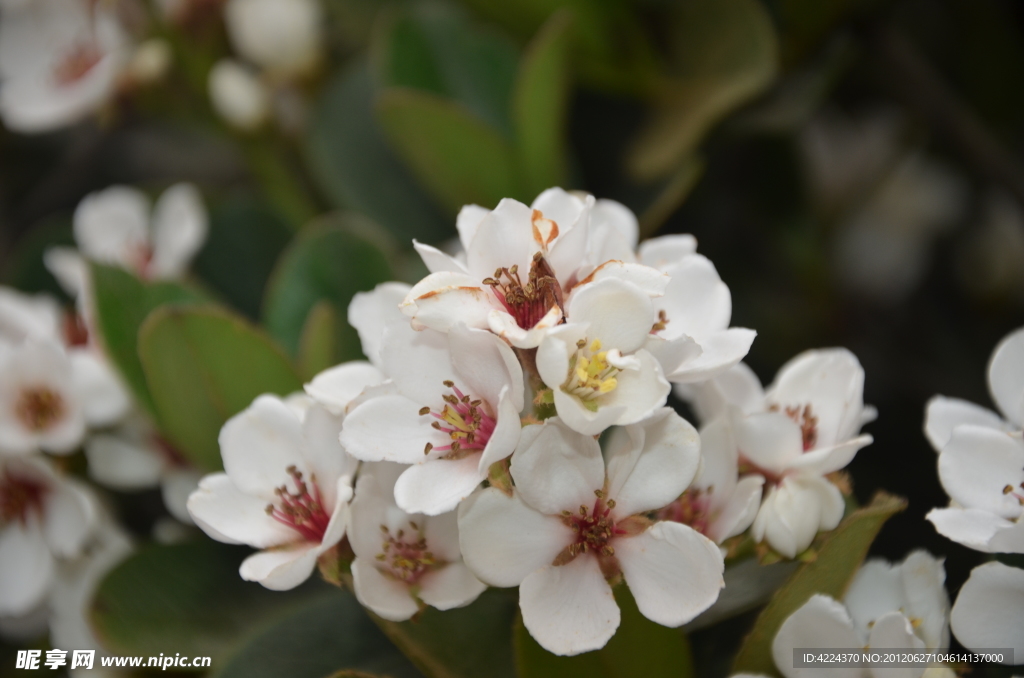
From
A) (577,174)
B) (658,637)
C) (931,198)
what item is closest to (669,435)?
(658,637)

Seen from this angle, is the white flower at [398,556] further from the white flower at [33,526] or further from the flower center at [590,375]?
the white flower at [33,526]

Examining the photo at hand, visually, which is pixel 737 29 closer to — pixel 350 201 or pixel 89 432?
pixel 350 201

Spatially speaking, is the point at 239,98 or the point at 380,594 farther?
the point at 239,98

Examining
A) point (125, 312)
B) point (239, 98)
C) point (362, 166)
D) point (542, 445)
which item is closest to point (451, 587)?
point (542, 445)

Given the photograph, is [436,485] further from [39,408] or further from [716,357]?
[39,408]

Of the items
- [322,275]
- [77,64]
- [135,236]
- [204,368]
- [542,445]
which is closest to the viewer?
[542,445]

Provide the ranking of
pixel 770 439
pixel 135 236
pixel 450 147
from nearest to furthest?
1. pixel 770 439
2. pixel 450 147
3. pixel 135 236

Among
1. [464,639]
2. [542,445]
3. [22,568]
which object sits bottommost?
[22,568]

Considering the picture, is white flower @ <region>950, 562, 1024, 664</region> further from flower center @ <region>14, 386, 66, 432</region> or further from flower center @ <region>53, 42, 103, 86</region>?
flower center @ <region>53, 42, 103, 86</region>

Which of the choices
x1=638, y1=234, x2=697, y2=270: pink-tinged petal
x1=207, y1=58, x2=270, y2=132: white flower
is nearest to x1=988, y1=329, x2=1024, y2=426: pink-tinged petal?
x1=638, y1=234, x2=697, y2=270: pink-tinged petal
